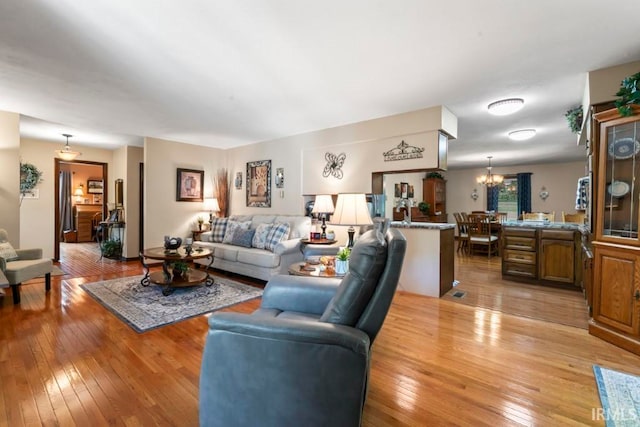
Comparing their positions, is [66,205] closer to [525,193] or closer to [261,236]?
[261,236]

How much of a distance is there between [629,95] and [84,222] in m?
11.1

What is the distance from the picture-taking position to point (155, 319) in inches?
111

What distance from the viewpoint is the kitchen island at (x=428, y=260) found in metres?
3.68

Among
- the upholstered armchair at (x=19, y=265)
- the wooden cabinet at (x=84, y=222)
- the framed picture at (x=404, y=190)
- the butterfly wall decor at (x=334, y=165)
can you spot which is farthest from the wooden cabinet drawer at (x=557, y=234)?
the wooden cabinet at (x=84, y=222)

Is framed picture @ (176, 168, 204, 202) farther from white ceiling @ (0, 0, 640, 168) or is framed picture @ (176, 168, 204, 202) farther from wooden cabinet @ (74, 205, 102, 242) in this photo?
wooden cabinet @ (74, 205, 102, 242)

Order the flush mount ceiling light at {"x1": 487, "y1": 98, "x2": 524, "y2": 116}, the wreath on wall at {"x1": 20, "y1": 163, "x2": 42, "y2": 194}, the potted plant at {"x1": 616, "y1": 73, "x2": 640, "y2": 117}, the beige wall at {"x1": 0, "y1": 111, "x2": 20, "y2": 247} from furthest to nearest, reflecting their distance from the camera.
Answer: the wreath on wall at {"x1": 20, "y1": 163, "x2": 42, "y2": 194}
the beige wall at {"x1": 0, "y1": 111, "x2": 20, "y2": 247}
the flush mount ceiling light at {"x1": 487, "y1": 98, "x2": 524, "y2": 116}
the potted plant at {"x1": 616, "y1": 73, "x2": 640, "y2": 117}

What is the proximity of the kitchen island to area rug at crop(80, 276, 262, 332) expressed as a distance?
2038 mm

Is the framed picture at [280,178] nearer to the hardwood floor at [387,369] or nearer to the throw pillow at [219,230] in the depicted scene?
the throw pillow at [219,230]

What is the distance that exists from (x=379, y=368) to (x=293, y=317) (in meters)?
0.77

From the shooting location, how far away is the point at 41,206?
559 centimetres

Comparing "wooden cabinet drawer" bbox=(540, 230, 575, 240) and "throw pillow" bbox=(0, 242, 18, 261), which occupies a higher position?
"wooden cabinet drawer" bbox=(540, 230, 575, 240)

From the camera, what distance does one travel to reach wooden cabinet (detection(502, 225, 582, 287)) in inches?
156

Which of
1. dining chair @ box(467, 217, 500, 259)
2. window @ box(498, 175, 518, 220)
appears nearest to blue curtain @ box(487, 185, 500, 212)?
window @ box(498, 175, 518, 220)

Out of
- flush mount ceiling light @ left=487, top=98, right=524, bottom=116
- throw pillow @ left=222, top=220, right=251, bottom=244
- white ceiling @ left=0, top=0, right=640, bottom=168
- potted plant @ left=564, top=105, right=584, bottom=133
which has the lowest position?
throw pillow @ left=222, top=220, right=251, bottom=244
